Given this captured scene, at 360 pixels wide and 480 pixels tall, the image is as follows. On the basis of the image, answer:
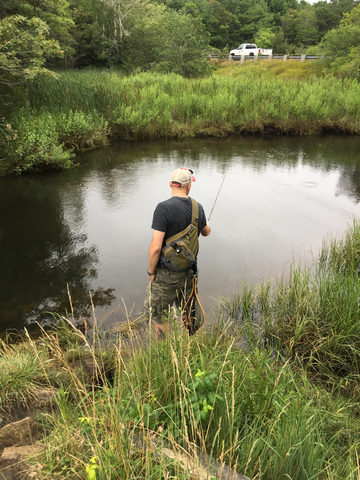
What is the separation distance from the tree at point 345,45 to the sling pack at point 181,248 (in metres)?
20.8

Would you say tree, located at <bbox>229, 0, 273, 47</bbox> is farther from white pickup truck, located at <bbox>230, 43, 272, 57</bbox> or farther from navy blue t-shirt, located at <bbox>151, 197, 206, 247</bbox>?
navy blue t-shirt, located at <bbox>151, 197, 206, 247</bbox>

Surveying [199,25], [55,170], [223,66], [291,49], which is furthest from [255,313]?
[291,49]

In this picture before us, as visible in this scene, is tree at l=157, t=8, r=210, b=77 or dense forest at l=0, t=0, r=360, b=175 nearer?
dense forest at l=0, t=0, r=360, b=175

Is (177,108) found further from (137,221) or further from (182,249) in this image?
(182,249)

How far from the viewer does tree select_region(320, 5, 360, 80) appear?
19.4 m

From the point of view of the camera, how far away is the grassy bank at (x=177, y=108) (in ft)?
35.2

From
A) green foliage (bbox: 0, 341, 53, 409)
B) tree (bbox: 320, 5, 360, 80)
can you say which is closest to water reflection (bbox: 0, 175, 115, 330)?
green foliage (bbox: 0, 341, 53, 409)

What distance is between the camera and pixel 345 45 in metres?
21.1

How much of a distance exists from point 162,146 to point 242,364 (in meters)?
11.1

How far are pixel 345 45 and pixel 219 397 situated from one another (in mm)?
26350

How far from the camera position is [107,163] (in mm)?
10273

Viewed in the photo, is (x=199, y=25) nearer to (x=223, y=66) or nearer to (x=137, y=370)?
(x=223, y=66)

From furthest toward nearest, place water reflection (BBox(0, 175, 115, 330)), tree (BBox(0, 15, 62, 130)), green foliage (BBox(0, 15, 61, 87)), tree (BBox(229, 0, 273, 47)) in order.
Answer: tree (BBox(229, 0, 273, 47)), tree (BBox(0, 15, 62, 130)), green foliage (BBox(0, 15, 61, 87)), water reflection (BBox(0, 175, 115, 330))

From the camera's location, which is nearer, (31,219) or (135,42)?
(31,219)
